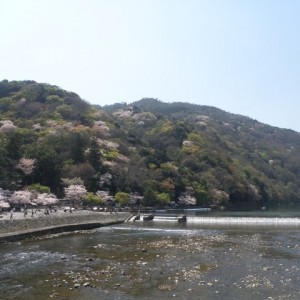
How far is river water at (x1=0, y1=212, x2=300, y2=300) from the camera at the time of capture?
52.5 feet

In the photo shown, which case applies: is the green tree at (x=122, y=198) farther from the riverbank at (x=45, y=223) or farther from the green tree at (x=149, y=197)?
the riverbank at (x=45, y=223)

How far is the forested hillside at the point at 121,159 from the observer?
60.5m

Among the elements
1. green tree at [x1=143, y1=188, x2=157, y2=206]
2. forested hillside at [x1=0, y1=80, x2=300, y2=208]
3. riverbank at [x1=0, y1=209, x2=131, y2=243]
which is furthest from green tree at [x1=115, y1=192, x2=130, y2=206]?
riverbank at [x1=0, y1=209, x2=131, y2=243]

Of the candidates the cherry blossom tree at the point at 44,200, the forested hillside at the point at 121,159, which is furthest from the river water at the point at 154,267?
Result: the forested hillside at the point at 121,159

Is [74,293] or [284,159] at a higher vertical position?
[284,159]

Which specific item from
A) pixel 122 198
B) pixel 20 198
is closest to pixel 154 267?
pixel 20 198

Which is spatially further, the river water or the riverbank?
the riverbank

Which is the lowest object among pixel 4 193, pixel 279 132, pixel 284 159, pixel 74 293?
pixel 74 293

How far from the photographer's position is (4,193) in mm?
50969

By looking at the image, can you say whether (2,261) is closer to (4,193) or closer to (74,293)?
(74,293)

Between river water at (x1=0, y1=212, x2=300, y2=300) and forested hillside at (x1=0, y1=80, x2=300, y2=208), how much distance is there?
93.1 feet

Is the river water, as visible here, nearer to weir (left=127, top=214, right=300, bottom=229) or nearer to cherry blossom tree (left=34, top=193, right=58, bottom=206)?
weir (left=127, top=214, right=300, bottom=229)

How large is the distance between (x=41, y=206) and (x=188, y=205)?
97.4 feet

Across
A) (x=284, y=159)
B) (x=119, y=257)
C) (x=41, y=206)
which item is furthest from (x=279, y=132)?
(x=119, y=257)
